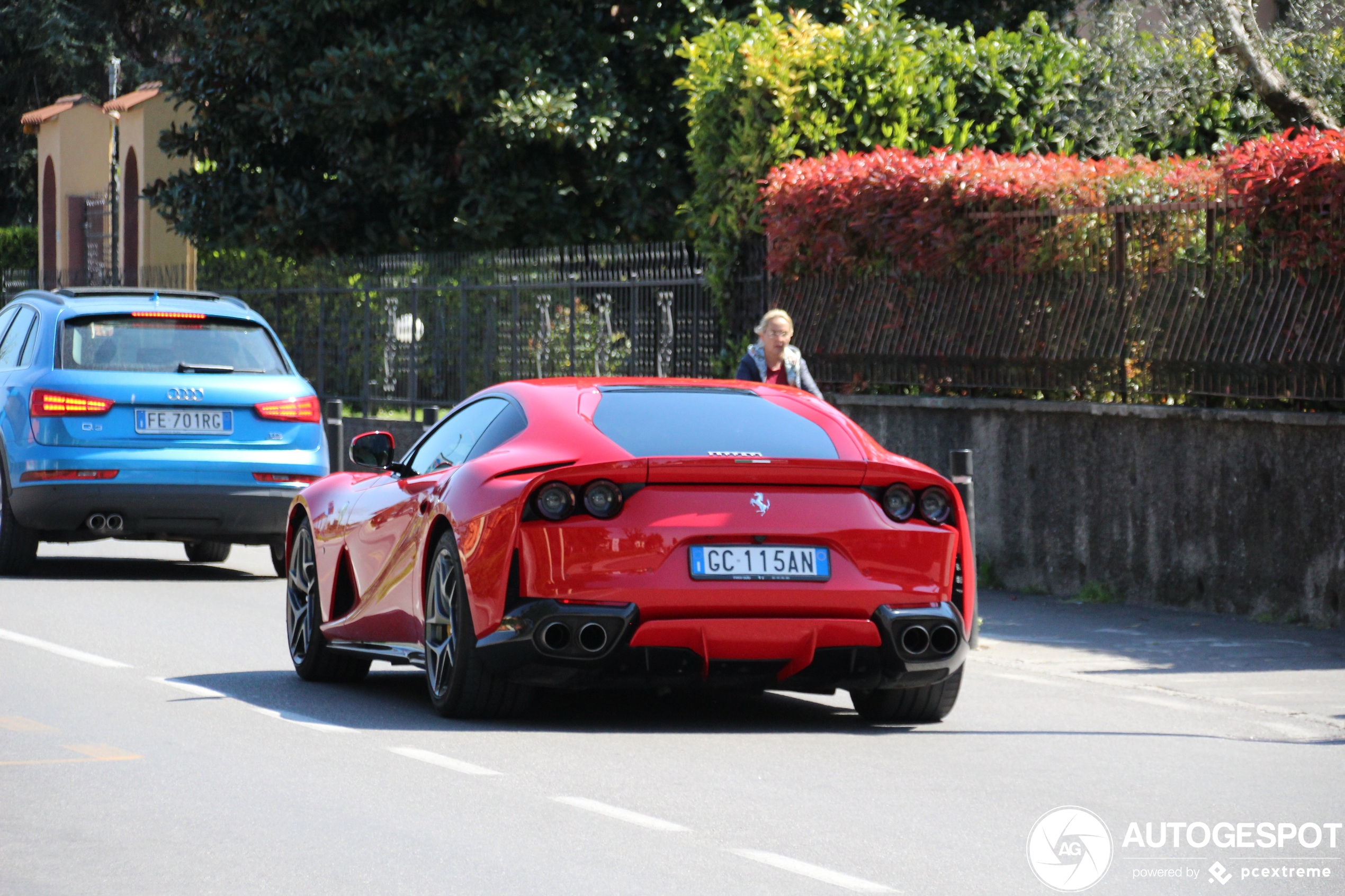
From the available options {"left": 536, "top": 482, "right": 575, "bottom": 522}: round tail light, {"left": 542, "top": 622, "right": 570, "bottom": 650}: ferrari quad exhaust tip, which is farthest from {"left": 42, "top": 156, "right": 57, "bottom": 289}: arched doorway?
{"left": 542, "top": 622, "right": 570, "bottom": 650}: ferrari quad exhaust tip

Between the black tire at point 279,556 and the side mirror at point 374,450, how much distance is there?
17.0 feet

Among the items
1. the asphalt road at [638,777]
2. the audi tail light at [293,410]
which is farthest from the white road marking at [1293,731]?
the audi tail light at [293,410]

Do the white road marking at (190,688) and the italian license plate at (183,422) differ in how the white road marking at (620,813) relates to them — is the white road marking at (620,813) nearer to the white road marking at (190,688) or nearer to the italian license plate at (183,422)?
the white road marking at (190,688)

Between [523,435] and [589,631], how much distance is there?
90 centimetres

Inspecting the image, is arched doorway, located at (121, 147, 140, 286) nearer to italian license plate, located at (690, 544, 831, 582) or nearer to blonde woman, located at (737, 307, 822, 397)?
blonde woman, located at (737, 307, 822, 397)

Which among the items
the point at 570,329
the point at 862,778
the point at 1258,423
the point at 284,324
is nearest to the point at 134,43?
the point at 284,324

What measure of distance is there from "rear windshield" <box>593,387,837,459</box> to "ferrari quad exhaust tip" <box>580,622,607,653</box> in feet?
2.12

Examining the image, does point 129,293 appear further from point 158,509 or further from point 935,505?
point 935,505

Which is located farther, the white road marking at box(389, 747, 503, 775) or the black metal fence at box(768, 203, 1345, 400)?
the black metal fence at box(768, 203, 1345, 400)

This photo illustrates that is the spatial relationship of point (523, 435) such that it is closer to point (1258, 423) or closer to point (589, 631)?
point (589, 631)

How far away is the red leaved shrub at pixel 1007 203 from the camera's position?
12398 mm

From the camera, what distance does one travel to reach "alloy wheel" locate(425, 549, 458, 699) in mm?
8383

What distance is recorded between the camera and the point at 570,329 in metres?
21.1

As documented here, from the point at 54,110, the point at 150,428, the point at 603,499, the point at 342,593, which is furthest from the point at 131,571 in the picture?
the point at 54,110
